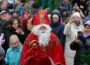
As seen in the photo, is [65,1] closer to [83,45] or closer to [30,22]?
[30,22]

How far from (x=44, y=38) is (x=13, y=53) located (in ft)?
3.30

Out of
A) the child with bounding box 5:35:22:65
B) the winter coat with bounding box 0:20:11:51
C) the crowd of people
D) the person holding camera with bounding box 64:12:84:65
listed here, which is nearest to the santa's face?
the crowd of people

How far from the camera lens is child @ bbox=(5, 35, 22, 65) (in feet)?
30.7

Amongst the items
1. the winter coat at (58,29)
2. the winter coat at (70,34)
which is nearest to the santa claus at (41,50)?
the winter coat at (70,34)

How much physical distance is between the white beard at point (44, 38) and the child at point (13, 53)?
732 millimetres

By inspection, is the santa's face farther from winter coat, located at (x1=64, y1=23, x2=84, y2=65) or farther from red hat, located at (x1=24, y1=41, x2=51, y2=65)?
winter coat, located at (x1=64, y1=23, x2=84, y2=65)

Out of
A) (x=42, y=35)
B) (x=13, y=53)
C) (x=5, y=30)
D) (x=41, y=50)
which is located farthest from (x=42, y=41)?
(x=5, y=30)

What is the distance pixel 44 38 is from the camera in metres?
8.75

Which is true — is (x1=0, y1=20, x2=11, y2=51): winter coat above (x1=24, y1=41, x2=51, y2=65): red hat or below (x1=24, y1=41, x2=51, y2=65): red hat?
below

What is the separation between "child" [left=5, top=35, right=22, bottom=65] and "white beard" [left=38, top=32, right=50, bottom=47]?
2.40ft

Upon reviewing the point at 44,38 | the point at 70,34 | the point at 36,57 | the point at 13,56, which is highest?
Result: the point at 44,38

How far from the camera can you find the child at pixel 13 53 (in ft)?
30.7

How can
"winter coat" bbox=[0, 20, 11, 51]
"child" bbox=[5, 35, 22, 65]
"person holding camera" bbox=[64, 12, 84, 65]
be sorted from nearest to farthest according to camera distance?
"child" bbox=[5, 35, 22, 65]
"person holding camera" bbox=[64, 12, 84, 65]
"winter coat" bbox=[0, 20, 11, 51]

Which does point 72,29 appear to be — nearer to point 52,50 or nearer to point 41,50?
point 52,50
